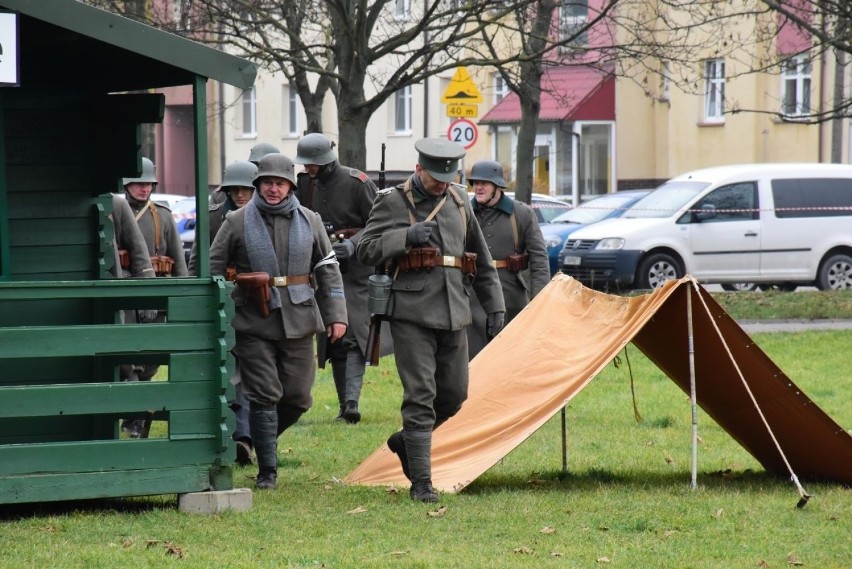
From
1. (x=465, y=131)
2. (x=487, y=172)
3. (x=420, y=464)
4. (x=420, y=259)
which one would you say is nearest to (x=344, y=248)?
(x=487, y=172)

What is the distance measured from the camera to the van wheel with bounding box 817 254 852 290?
22.0 metres

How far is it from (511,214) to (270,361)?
3.01 m

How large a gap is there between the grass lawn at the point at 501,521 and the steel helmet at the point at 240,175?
181 centimetres

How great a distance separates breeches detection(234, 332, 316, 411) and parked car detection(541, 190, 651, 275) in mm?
14326

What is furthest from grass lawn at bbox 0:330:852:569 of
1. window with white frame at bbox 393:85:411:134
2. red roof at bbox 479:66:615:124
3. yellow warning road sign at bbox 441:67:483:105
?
window with white frame at bbox 393:85:411:134

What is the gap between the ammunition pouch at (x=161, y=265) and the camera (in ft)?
35.6

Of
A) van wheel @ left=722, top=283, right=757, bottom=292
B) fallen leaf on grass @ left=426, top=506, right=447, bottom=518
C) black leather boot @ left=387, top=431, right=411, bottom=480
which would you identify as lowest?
fallen leaf on grass @ left=426, top=506, right=447, bottom=518

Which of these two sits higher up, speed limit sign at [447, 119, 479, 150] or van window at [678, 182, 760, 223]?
speed limit sign at [447, 119, 479, 150]

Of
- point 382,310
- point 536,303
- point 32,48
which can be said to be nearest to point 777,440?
point 536,303

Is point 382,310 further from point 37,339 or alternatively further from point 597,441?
point 597,441

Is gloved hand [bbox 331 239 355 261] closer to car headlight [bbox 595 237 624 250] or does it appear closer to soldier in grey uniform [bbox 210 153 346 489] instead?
soldier in grey uniform [bbox 210 153 346 489]

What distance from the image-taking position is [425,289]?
821 centimetres

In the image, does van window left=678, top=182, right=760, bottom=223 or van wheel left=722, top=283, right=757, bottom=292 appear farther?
van wheel left=722, top=283, right=757, bottom=292

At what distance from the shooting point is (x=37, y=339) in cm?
742
